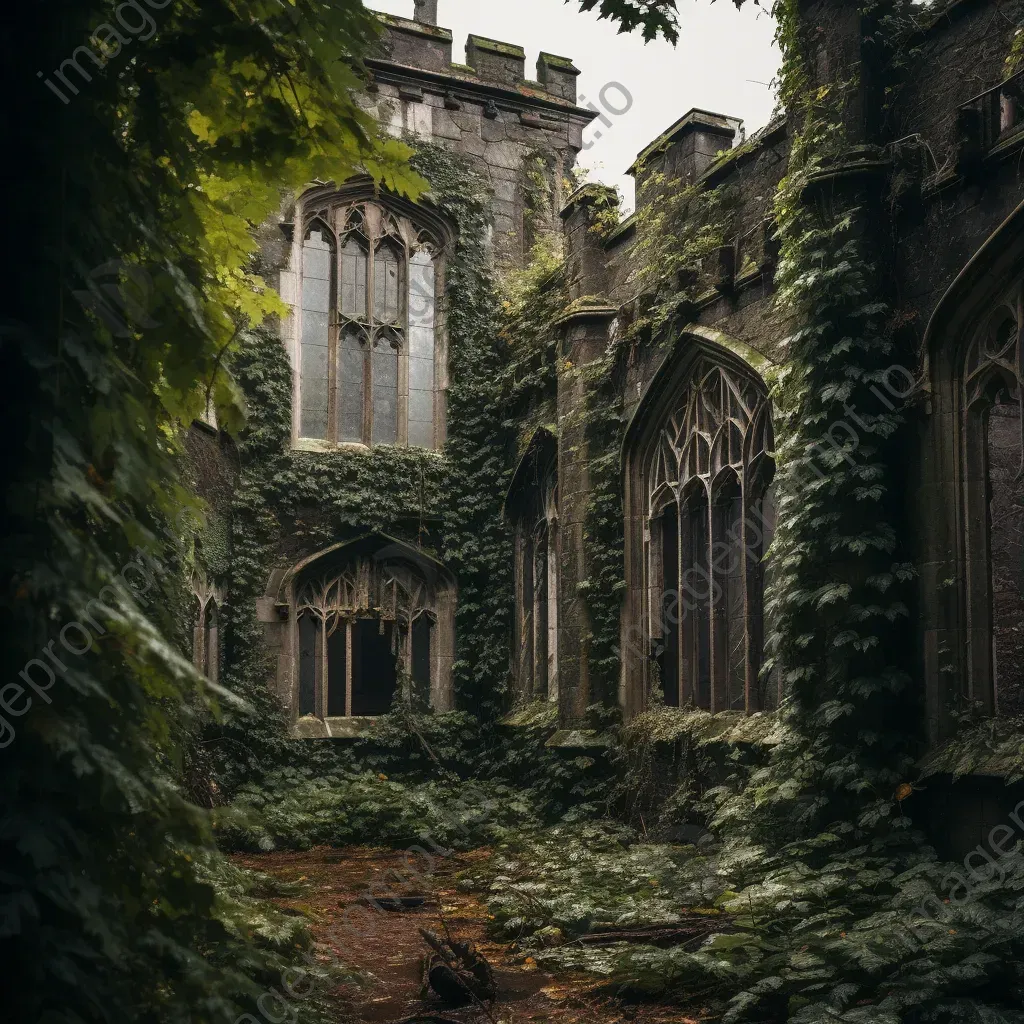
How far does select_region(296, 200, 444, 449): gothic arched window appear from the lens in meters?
13.2

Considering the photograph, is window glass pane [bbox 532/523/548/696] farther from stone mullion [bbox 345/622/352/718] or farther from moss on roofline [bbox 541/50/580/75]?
moss on roofline [bbox 541/50/580/75]

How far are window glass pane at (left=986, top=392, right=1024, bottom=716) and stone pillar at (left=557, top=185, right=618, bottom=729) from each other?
366cm

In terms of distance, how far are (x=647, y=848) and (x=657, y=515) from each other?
3.01 m

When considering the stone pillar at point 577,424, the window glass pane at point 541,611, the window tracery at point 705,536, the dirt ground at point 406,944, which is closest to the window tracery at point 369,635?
the window glass pane at point 541,611

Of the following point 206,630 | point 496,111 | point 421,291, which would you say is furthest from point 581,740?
point 496,111

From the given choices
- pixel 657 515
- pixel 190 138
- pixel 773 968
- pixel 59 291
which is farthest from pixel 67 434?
pixel 657 515

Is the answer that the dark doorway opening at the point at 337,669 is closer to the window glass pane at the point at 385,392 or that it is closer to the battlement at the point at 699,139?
the window glass pane at the point at 385,392

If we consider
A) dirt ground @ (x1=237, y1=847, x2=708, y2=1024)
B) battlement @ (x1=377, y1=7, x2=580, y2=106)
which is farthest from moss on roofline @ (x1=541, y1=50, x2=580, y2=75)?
dirt ground @ (x1=237, y1=847, x2=708, y2=1024)

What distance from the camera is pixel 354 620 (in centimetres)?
1295

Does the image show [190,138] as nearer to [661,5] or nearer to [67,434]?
[67,434]

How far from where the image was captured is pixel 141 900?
8.68ft

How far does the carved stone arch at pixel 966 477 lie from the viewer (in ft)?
20.5

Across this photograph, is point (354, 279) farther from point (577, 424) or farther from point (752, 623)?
point (752, 623)

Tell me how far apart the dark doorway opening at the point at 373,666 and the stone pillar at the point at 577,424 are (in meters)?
3.03
